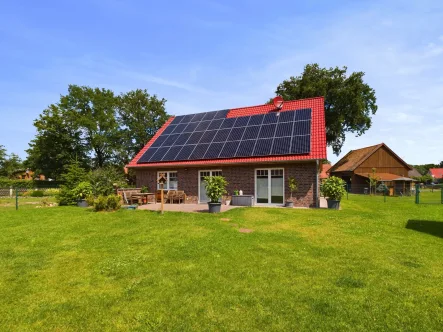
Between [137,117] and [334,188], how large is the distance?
3931 centimetres

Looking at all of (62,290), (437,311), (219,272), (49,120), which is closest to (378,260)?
(437,311)

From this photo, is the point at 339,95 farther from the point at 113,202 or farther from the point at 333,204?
the point at 113,202

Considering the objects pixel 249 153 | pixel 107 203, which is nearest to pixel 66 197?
pixel 107 203

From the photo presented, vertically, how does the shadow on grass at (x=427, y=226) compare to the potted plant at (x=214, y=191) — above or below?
below

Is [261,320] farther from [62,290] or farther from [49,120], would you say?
[49,120]

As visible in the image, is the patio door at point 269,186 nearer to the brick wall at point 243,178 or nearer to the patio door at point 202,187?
the brick wall at point 243,178

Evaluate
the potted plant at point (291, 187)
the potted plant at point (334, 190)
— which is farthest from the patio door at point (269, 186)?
the potted plant at point (334, 190)

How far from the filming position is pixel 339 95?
1455 inches

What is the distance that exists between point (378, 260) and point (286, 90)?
38609 millimetres

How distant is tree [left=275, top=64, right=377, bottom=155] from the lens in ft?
120

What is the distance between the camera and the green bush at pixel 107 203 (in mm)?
13469

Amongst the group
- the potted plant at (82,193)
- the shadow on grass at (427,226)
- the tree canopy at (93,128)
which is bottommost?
the shadow on grass at (427,226)

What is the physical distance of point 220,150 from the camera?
57.3 ft

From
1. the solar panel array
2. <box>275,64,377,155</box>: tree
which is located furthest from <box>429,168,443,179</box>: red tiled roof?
the solar panel array
